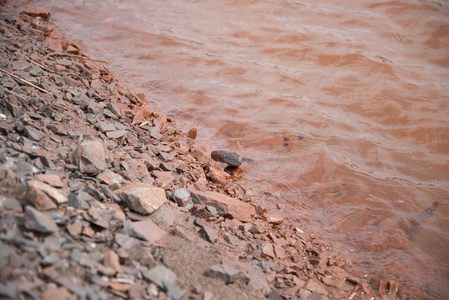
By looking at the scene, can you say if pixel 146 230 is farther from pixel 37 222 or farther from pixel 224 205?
pixel 224 205

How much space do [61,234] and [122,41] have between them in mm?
5141

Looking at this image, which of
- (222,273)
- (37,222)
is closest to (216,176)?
(222,273)

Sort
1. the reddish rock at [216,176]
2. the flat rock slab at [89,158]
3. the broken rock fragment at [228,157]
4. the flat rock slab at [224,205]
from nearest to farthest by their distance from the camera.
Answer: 1. the flat rock slab at [89,158]
2. the flat rock slab at [224,205]
3. the reddish rock at [216,176]
4. the broken rock fragment at [228,157]

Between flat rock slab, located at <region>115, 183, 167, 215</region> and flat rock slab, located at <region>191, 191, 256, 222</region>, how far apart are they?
1.40 feet

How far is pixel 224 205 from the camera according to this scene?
2.69m

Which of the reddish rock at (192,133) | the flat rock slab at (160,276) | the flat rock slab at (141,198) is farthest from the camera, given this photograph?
the reddish rock at (192,133)

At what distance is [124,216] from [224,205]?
0.87 meters

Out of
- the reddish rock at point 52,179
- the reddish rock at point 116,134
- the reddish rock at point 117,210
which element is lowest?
the reddish rock at point 117,210

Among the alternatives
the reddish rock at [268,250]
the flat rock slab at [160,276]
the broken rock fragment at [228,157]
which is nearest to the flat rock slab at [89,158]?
the flat rock slab at [160,276]

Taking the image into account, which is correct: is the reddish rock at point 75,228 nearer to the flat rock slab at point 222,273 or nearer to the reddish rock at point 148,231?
the reddish rock at point 148,231

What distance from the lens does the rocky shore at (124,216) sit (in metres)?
1.63

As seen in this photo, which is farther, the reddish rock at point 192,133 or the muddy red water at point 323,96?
the reddish rock at point 192,133

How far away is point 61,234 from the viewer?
1.74 meters

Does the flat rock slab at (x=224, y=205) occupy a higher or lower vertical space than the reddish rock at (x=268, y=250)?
higher
